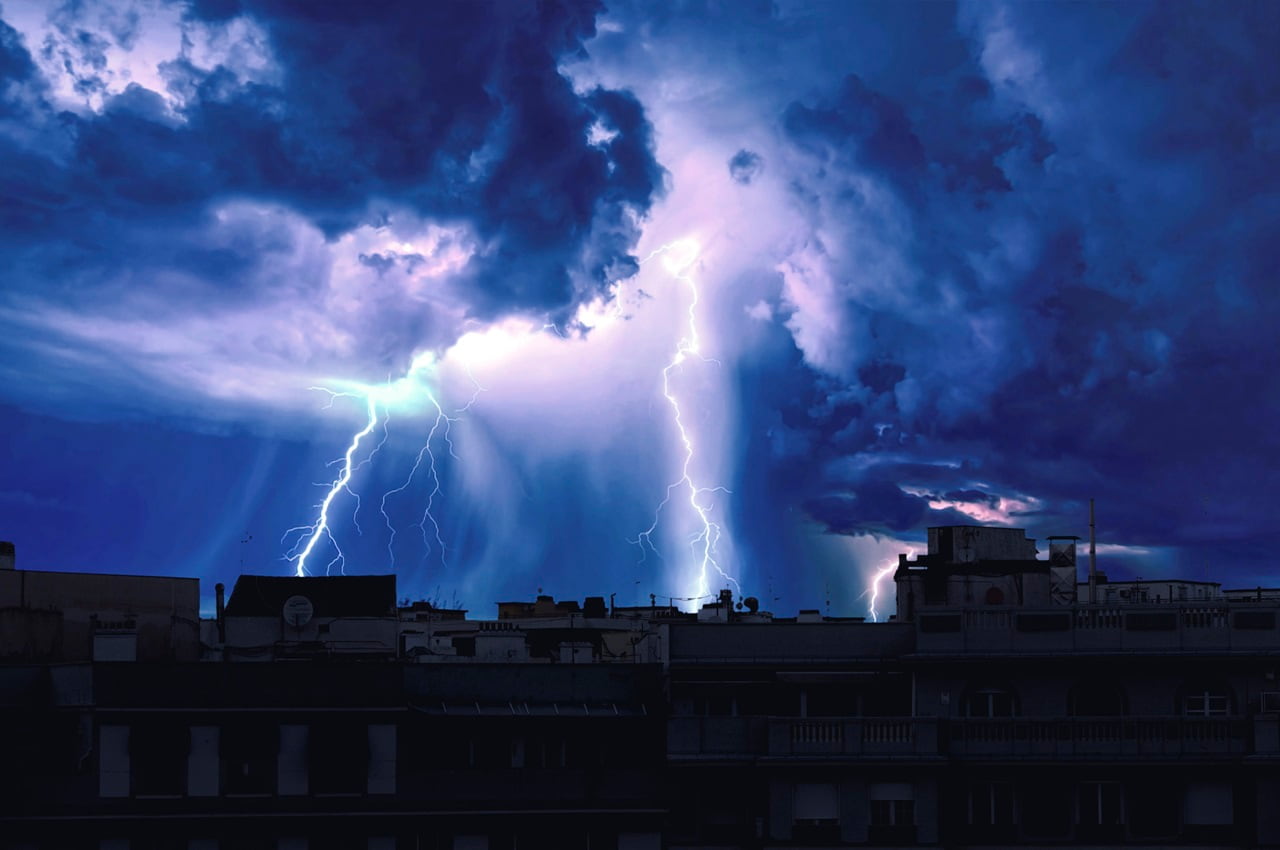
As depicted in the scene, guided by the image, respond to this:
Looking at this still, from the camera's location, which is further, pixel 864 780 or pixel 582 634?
pixel 582 634

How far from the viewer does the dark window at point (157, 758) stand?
4034 centimetres

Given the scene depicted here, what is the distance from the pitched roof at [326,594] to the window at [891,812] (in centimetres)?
2866

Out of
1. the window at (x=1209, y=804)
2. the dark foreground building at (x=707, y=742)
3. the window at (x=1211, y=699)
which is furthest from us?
the window at (x=1211, y=699)

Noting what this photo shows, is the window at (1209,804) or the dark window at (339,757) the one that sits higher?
the dark window at (339,757)

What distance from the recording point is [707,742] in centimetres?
4066

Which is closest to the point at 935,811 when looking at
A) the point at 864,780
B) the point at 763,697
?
the point at 864,780

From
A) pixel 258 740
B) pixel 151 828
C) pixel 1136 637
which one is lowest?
pixel 151 828

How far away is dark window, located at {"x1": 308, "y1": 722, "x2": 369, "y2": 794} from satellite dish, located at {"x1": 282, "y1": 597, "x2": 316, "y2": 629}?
18.6m

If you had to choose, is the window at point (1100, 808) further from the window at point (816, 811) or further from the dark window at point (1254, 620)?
the window at point (816, 811)

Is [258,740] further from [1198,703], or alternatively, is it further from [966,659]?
[1198,703]

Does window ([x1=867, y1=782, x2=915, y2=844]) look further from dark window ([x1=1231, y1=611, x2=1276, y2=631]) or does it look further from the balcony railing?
dark window ([x1=1231, y1=611, x2=1276, y2=631])

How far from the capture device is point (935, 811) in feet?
132

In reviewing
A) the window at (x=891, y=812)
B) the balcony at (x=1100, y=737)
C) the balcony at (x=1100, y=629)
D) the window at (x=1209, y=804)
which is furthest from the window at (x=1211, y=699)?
the window at (x=891, y=812)

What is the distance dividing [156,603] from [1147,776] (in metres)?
41.0
